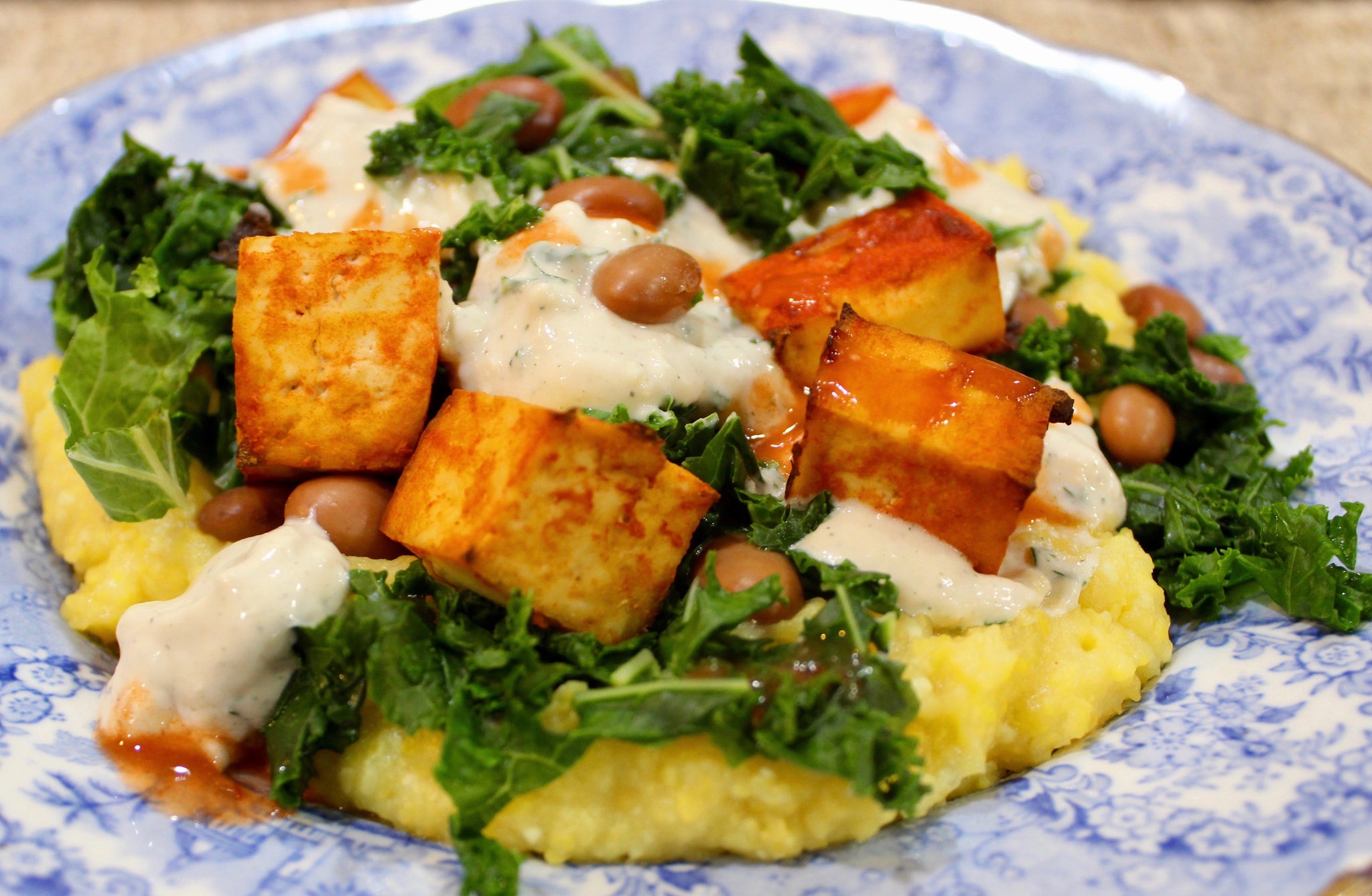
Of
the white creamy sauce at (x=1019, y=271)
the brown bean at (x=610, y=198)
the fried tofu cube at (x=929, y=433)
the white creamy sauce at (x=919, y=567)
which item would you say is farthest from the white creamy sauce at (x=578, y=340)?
the white creamy sauce at (x=1019, y=271)

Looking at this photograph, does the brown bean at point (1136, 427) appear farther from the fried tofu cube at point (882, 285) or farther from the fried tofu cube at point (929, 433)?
the fried tofu cube at point (929, 433)

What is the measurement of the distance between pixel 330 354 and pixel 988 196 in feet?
10.8

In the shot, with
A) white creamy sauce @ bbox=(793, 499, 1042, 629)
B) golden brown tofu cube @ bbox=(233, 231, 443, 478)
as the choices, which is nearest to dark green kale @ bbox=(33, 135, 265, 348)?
golden brown tofu cube @ bbox=(233, 231, 443, 478)

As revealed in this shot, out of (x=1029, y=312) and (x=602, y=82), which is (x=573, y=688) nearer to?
(x=1029, y=312)

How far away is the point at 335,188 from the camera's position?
→ 4.71m

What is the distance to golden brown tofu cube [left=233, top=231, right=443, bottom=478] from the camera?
380 cm

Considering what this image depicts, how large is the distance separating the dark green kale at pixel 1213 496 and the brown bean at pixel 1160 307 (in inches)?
4.6

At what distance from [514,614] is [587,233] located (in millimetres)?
1643

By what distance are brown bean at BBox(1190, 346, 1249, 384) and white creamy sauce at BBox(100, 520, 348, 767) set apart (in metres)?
3.79

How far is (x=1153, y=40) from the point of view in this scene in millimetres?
9055

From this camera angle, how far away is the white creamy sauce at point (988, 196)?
5.03 metres

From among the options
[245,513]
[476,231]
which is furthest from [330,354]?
[476,231]

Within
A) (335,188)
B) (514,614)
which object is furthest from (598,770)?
(335,188)

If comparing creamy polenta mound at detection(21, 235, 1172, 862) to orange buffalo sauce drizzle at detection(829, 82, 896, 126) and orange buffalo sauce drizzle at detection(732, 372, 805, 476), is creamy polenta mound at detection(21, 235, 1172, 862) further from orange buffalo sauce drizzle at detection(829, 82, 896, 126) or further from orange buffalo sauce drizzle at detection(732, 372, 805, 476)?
orange buffalo sauce drizzle at detection(829, 82, 896, 126)
